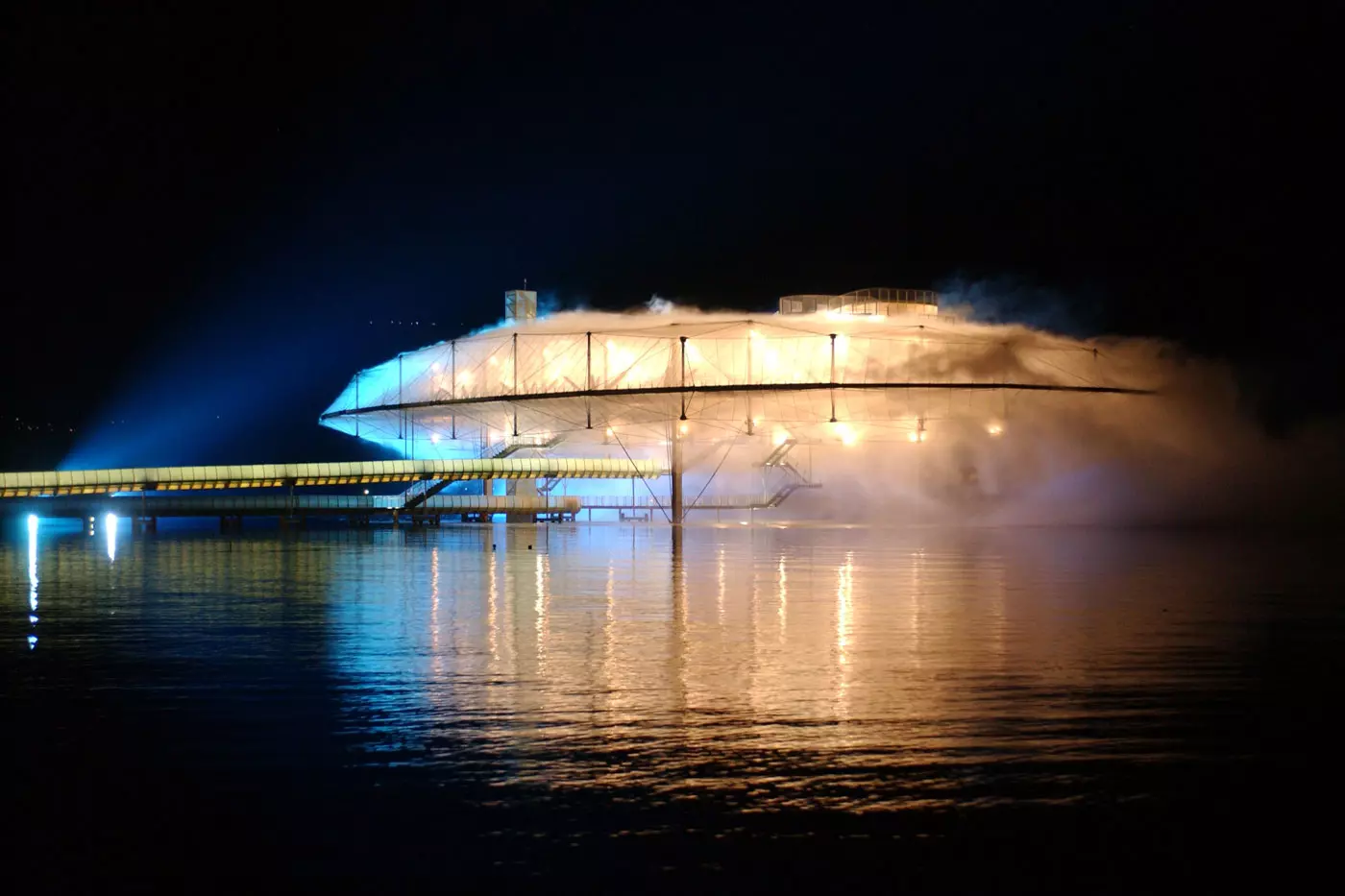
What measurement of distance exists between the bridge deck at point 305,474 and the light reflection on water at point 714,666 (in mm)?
44669


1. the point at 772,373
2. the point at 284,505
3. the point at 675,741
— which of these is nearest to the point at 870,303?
the point at 772,373

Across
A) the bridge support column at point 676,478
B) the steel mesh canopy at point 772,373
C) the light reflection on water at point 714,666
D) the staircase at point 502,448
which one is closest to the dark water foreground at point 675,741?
the light reflection on water at point 714,666

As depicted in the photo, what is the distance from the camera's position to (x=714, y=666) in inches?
714

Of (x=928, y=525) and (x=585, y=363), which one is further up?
(x=585, y=363)

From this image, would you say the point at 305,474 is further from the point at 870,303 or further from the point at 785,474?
the point at 870,303

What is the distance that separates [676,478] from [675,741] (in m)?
74.8

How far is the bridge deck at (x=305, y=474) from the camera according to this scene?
80000mm

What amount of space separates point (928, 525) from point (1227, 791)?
72597 mm

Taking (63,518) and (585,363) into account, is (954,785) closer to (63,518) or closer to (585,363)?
(585,363)

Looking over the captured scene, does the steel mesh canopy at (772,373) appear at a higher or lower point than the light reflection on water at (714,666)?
higher

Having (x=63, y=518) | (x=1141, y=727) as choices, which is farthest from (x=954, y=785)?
(x=63, y=518)

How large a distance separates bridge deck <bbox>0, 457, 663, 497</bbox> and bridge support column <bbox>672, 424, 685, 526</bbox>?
11.8m

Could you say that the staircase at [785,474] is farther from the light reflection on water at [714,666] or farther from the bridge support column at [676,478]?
the light reflection on water at [714,666]

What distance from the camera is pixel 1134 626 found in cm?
2317
